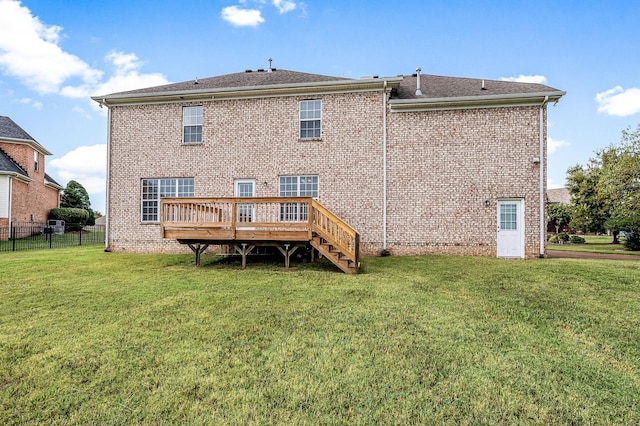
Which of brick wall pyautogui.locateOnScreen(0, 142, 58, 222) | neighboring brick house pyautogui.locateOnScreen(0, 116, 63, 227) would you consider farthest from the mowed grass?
brick wall pyautogui.locateOnScreen(0, 142, 58, 222)

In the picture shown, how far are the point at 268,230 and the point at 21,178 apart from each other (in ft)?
65.3

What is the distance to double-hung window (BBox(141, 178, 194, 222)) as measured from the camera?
1203 centimetres

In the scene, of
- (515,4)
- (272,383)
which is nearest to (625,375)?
(272,383)

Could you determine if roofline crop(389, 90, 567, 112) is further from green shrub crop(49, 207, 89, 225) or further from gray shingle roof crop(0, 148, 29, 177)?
green shrub crop(49, 207, 89, 225)

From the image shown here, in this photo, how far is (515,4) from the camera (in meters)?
11.8

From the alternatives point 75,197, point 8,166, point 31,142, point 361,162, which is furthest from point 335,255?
point 75,197

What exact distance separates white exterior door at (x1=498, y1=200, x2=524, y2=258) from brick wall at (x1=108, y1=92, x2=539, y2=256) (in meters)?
0.23

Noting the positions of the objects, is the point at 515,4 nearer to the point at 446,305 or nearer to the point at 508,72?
the point at 508,72

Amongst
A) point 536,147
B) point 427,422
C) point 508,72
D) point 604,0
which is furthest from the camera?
point 508,72

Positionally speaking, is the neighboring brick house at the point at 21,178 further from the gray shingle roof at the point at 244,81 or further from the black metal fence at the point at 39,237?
the gray shingle roof at the point at 244,81

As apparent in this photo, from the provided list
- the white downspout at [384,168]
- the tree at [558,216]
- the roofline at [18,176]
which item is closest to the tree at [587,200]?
the tree at [558,216]

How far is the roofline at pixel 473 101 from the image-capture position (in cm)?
1024

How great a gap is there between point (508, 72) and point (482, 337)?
1442 centimetres

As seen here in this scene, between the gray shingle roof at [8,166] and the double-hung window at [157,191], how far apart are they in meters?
12.3
